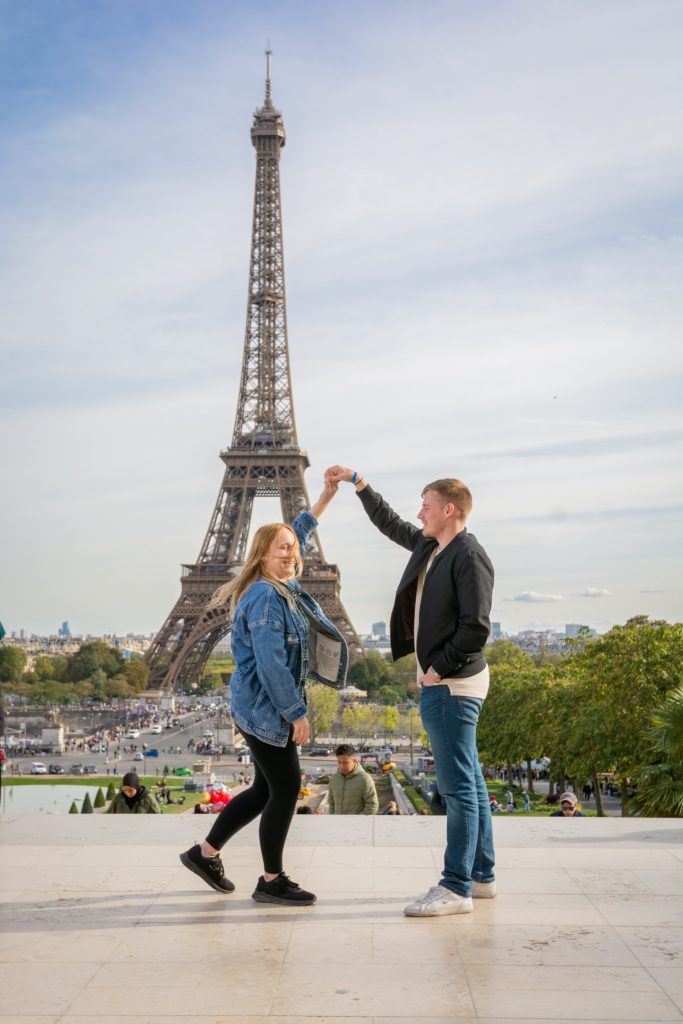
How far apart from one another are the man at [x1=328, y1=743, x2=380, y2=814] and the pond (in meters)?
25.2

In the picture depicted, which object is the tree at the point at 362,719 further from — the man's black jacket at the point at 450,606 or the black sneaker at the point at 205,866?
the man's black jacket at the point at 450,606

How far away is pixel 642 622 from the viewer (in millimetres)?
28094

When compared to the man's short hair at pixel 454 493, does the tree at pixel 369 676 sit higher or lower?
higher

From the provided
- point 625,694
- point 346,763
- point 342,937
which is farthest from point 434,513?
point 625,694

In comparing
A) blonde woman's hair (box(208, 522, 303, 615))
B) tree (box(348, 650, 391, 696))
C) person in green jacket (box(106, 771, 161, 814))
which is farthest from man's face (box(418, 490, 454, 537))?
tree (box(348, 650, 391, 696))

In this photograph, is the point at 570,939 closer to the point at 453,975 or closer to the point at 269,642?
the point at 453,975

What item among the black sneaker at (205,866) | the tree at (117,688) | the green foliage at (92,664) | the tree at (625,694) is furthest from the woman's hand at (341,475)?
the green foliage at (92,664)

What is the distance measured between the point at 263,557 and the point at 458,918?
175 centimetres

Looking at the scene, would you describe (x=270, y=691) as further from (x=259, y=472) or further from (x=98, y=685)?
(x=98, y=685)

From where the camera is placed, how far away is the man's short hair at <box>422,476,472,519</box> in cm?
514

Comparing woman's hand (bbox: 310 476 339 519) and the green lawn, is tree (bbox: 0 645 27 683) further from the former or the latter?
woman's hand (bbox: 310 476 339 519)

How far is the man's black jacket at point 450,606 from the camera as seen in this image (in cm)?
485

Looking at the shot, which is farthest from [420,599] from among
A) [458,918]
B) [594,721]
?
[594,721]

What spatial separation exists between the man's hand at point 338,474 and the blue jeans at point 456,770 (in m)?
1.26
